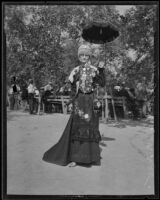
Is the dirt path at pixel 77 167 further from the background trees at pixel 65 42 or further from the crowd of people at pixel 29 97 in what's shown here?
the background trees at pixel 65 42

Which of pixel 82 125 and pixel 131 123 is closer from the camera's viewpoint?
pixel 82 125

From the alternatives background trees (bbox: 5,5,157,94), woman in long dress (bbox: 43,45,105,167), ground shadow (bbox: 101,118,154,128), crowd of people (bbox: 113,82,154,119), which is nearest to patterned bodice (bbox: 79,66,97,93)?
woman in long dress (bbox: 43,45,105,167)

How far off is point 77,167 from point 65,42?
57.3 inches

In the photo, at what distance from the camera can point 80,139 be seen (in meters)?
3.93

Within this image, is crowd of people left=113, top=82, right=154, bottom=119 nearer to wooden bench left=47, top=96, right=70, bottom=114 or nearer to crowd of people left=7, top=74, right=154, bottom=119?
crowd of people left=7, top=74, right=154, bottom=119

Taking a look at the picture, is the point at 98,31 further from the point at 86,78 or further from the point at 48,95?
the point at 48,95

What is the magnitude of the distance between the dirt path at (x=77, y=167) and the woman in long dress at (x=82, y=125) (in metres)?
0.07

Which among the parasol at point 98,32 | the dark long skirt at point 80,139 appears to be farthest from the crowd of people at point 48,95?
the parasol at point 98,32

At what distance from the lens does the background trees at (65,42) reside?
3.88m

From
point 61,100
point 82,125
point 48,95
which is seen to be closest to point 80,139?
point 82,125

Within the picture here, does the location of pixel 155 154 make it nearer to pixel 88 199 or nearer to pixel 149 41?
pixel 88 199

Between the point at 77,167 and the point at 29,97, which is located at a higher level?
the point at 29,97

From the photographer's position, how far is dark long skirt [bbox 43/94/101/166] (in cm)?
390

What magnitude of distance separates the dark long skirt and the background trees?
38cm
